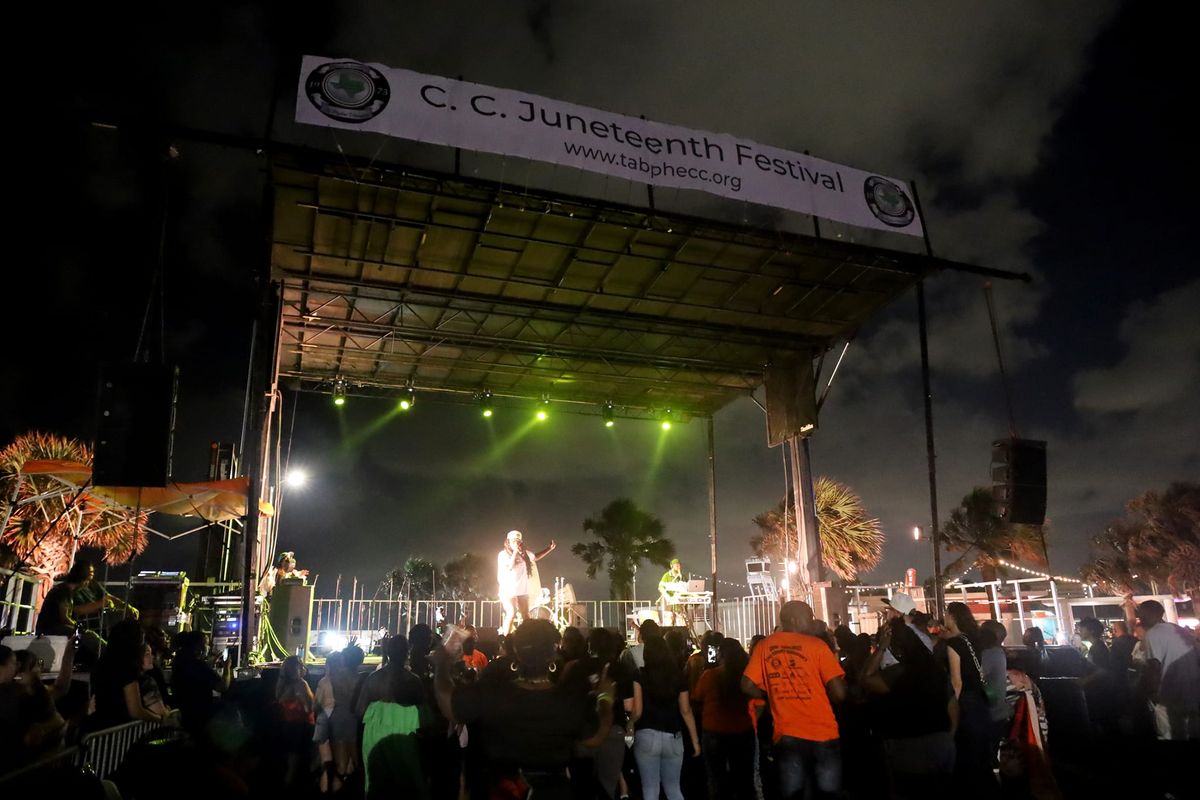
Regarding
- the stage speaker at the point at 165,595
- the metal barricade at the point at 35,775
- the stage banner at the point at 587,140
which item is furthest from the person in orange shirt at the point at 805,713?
the stage speaker at the point at 165,595

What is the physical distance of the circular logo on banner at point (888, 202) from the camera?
37.8ft

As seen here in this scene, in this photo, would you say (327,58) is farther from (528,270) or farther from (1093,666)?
(1093,666)

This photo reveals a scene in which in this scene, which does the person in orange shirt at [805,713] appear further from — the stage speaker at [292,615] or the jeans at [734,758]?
the stage speaker at [292,615]

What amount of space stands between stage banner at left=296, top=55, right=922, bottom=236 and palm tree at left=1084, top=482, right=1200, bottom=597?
35.7m

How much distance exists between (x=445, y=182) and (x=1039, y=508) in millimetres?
10812

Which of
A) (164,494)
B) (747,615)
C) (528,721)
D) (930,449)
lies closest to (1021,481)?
(930,449)

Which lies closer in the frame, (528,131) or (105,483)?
(105,483)

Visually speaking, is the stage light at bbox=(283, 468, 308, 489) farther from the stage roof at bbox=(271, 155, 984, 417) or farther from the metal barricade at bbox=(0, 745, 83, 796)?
the metal barricade at bbox=(0, 745, 83, 796)

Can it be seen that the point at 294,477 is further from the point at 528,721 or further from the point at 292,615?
the point at 528,721

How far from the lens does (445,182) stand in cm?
1005

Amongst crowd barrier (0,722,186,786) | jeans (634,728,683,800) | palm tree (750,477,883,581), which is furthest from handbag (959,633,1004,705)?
palm tree (750,477,883,581)

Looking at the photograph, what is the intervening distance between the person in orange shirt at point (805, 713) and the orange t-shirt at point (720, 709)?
659 millimetres

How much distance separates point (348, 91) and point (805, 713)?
Result: 8.81 m

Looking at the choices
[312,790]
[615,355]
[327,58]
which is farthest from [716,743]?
[615,355]
